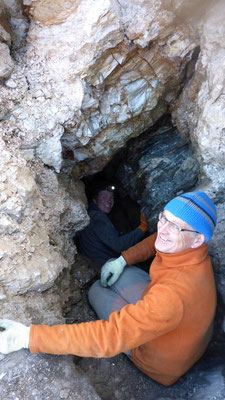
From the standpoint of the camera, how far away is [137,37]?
2.12 m

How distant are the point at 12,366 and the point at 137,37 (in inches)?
90.4

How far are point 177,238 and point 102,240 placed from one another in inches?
57.4

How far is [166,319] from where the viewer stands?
169cm

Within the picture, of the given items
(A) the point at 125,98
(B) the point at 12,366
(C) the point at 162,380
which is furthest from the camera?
(A) the point at 125,98

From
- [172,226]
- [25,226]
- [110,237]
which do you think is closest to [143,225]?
[110,237]

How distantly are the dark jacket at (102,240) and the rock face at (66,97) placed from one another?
2.17 feet

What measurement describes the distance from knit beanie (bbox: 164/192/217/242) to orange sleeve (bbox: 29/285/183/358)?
47 centimetres

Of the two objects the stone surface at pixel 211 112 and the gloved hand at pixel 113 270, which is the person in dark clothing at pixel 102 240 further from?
the stone surface at pixel 211 112

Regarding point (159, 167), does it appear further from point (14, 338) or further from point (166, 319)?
point (14, 338)

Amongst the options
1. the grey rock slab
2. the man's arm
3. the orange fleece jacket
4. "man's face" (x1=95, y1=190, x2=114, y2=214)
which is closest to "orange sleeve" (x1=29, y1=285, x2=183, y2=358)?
the orange fleece jacket

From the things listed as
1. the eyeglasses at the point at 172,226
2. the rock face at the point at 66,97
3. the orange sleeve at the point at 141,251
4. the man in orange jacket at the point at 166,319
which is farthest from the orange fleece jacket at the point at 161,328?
the orange sleeve at the point at 141,251

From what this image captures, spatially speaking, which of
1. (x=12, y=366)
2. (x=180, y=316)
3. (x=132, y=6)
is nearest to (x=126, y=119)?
(x=132, y=6)

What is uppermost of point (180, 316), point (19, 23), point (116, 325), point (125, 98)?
point (19, 23)

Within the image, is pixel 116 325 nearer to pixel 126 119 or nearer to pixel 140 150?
pixel 126 119
